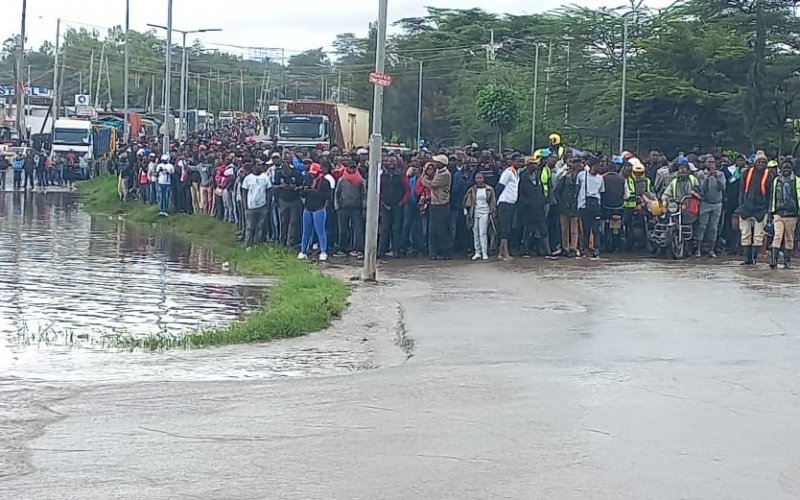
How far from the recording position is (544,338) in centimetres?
1332

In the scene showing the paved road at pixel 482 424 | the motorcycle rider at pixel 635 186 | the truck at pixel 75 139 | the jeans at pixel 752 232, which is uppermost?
the truck at pixel 75 139

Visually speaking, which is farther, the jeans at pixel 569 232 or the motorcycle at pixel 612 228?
the jeans at pixel 569 232

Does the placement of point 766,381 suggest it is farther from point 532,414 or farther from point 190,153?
point 190,153

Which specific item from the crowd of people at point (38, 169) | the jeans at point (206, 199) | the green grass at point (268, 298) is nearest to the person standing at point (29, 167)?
the crowd of people at point (38, 169)

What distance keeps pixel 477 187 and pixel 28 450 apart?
44.3 ft

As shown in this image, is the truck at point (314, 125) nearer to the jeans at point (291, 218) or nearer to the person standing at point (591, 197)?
the jeans at point (291, 218)

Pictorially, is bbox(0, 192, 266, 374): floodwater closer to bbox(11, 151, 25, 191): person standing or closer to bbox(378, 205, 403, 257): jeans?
bbox(378, 205, 403, 257): jeans

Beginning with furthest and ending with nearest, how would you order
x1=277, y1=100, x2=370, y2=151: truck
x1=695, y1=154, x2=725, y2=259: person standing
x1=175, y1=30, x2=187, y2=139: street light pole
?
x1=175, y1=30, x2=187, y2=139: street light pole < x1=277, y1=100, x2=370, y2=151: truck < x1=695, y1=154, x2=725, y2=259: person standing

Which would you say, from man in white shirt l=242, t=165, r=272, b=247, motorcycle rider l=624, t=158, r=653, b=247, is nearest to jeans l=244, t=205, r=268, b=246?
man in white shirt l=242, t=165, r=272, b=247

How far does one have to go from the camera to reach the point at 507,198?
2134 cm

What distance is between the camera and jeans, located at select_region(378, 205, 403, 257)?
71.7 feet

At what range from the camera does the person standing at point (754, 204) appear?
2045 cm

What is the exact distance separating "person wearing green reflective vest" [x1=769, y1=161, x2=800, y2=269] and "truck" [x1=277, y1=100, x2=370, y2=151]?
28.4m

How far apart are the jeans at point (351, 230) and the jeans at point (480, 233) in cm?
187
